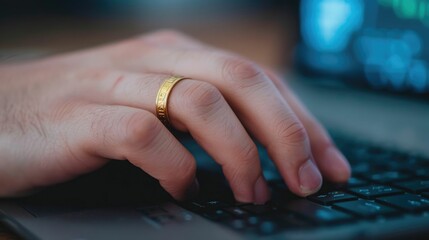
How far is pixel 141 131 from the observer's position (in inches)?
20.5

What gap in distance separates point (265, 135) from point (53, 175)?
0.67ft

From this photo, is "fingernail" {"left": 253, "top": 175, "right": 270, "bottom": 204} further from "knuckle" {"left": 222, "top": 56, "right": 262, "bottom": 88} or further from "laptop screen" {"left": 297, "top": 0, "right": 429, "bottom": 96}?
"laptop screen" {"left": 297, "top": 0, "right": 429, "bottom": 96}

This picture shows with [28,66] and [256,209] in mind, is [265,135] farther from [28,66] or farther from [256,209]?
[28,66]

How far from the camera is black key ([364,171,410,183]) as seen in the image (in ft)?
2.00

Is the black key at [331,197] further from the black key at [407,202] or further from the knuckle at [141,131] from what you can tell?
the knuckle at [141,131]

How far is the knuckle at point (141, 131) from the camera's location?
52cm

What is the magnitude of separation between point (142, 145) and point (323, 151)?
21 cm

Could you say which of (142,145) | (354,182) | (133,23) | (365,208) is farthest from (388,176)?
(133,23)

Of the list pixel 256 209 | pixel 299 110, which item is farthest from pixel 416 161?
pixel 256 209

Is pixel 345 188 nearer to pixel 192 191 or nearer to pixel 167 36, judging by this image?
pixel 192 191

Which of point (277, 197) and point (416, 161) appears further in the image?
point (416, 161)

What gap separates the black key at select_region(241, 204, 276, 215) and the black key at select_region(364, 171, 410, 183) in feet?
0.49

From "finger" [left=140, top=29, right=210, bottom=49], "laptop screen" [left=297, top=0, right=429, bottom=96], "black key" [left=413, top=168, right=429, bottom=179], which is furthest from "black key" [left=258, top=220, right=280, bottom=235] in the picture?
"laptop screen" [left=297, top=0, right=429, bottom=96]

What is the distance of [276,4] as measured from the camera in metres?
1.65
